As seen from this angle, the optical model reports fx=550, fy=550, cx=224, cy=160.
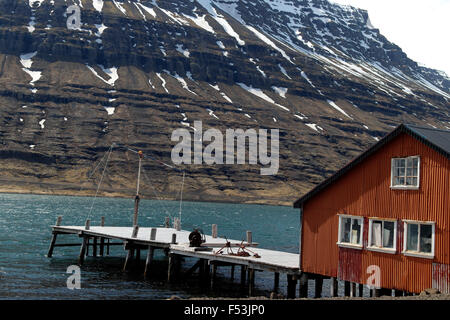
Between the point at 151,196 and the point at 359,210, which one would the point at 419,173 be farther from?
the point at 151,196

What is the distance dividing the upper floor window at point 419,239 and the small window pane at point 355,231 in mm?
2817

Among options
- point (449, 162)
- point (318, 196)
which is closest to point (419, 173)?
point (449, 162)

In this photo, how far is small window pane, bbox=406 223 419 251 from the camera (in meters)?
23.6

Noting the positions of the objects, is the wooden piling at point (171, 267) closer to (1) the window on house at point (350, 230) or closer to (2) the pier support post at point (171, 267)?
(2) the pier support post at point (171, 267)

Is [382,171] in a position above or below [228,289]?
above

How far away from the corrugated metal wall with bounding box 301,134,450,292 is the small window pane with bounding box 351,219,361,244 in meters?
0.52

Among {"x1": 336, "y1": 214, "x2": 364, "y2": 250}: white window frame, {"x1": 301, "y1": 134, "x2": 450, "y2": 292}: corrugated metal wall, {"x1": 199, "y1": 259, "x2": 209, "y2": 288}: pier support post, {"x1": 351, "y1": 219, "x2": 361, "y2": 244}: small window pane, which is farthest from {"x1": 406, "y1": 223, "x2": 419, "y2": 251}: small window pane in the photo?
{"x1": 199, "y1": 259, "x2": 209, "y2": 288}: pier support post

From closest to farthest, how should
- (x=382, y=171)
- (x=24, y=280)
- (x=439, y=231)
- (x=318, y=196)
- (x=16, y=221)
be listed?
(x=439, y=231) → (x=382, y=171) → (x=318, y=196) → (x=24, y=280) → (x=16, y=221)

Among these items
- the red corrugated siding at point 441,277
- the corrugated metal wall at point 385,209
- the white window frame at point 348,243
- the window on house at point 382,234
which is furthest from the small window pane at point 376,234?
the red corrugated siding at point 441,277

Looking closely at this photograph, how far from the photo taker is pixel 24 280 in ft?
121

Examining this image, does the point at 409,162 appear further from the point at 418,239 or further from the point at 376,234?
the point at 376,234

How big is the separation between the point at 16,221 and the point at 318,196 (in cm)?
6596

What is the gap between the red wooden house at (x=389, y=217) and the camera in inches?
896

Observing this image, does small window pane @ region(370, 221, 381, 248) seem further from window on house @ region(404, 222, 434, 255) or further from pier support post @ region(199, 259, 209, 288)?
pier support post @ region(199, 259, 209, 288)
